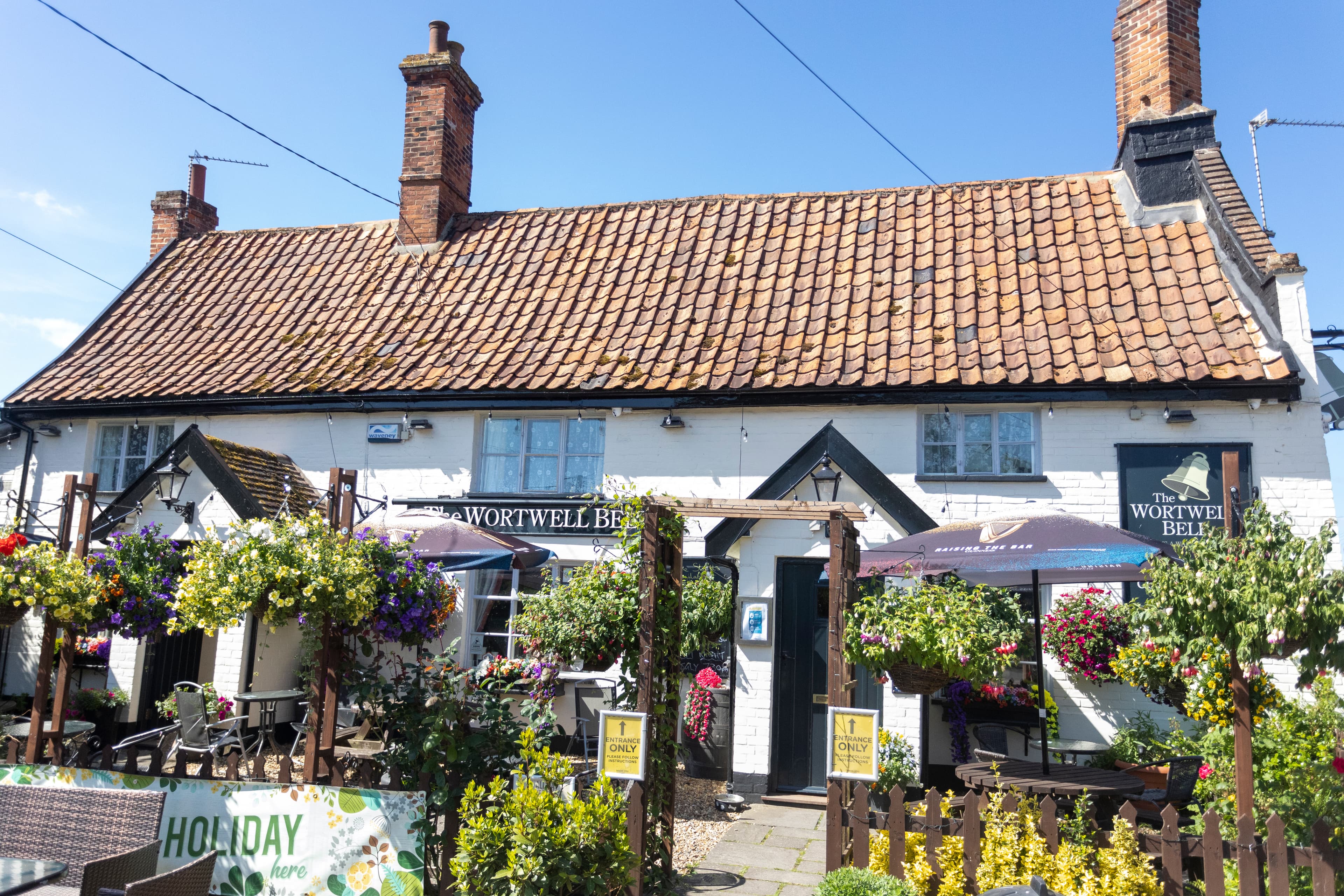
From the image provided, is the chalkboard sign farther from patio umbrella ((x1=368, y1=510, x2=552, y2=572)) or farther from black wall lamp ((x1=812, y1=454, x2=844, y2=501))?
patio umbrella ((x1=368, y1=510, x2=552, y2=572))

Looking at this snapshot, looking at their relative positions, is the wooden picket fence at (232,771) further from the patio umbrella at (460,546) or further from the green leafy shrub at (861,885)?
the green leafy shrub at (861,885)

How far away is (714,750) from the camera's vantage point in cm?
1066

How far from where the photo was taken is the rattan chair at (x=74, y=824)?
5.52m

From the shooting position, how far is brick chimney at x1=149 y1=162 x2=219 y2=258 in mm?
17094

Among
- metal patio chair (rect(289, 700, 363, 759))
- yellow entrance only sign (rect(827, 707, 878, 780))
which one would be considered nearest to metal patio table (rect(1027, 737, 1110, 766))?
yellow entrance only sign (rect(827, 707, 878, 780))

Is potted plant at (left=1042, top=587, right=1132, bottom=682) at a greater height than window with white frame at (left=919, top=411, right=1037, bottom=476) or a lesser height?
lesser

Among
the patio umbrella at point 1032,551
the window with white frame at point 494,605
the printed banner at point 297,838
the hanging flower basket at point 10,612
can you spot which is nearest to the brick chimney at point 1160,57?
the patio umbrella at point 1032,551

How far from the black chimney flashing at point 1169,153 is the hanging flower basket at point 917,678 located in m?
8.22

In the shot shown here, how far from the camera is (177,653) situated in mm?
13008

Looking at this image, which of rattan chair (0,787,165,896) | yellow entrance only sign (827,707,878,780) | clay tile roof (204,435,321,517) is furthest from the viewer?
clay tile roof (204,435,321,517)

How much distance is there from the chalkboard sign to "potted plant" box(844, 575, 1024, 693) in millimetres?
4401

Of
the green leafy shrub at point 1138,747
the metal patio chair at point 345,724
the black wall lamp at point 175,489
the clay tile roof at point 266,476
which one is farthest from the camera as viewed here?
the black wall lamp at point 175,489

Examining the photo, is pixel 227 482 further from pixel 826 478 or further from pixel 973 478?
pixel 973 478

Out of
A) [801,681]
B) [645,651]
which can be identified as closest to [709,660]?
[801,681]
